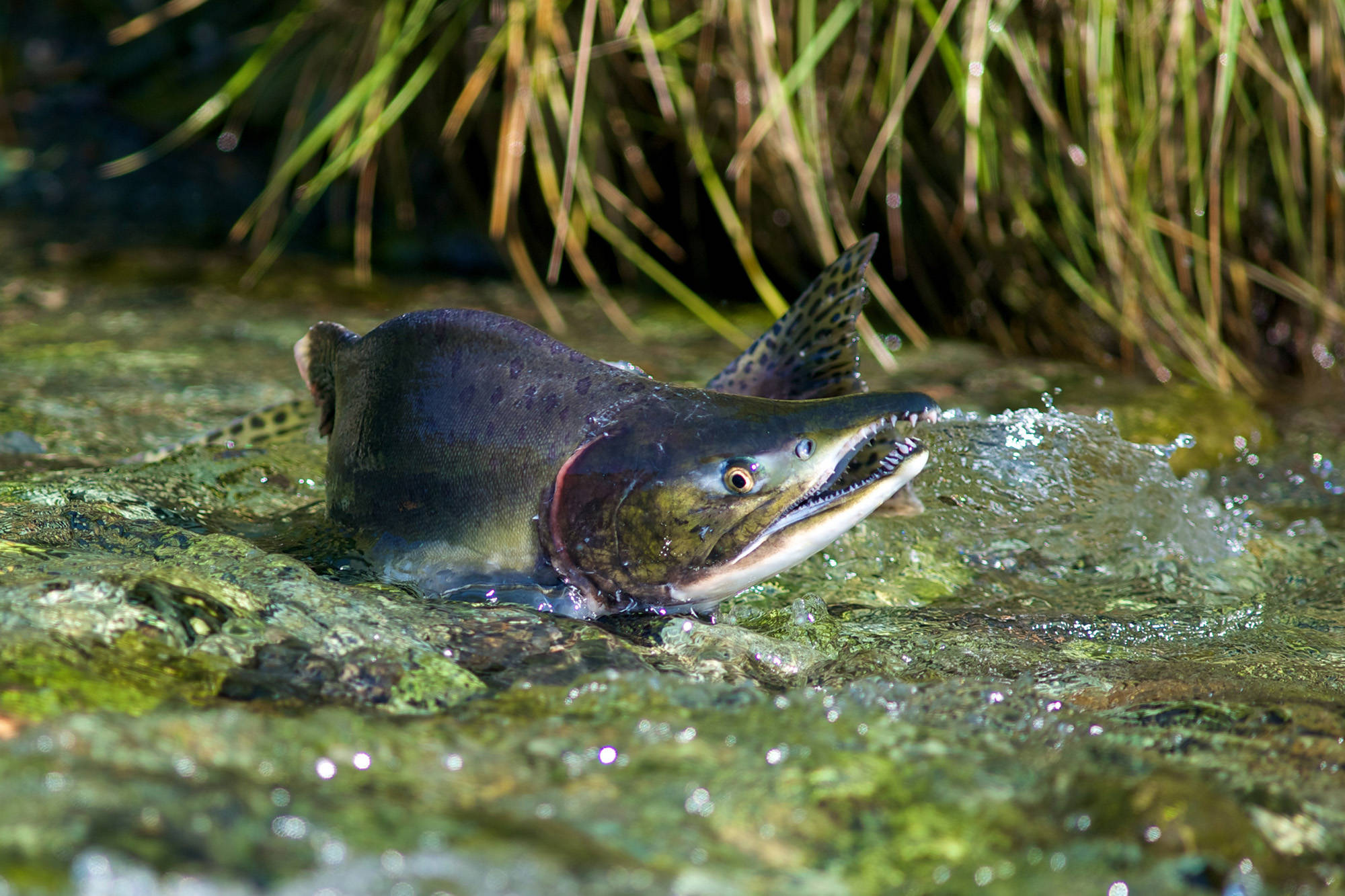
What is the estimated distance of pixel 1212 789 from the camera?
166 centimetres

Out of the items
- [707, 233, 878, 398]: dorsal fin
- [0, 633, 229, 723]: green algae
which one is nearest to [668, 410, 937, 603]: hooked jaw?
[707, 233, 878, 398]: dorsal fin

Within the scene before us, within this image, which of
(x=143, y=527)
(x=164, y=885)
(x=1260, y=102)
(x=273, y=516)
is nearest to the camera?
(x=164, y=885)

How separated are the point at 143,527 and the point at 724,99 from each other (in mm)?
3056

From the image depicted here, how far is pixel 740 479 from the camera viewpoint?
2232 millimetres

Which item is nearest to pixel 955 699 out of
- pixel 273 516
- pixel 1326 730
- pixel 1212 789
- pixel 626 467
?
pixel 1212 789

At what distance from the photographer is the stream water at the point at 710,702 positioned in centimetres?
139

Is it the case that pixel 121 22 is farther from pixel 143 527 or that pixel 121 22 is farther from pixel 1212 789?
pixel 1212 789

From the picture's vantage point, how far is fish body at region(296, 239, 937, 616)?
88.2 inches

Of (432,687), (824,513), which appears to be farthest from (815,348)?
(432,687)

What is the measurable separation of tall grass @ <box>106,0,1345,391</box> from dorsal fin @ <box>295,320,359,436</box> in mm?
1604

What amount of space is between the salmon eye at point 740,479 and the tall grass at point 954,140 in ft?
6.51

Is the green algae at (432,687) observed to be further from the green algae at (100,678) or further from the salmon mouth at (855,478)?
the salmon mouth at (855,478)

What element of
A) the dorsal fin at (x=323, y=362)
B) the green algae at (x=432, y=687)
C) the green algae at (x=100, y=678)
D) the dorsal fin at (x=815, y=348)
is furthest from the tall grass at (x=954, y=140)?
the green algae at (x=100, y=678)

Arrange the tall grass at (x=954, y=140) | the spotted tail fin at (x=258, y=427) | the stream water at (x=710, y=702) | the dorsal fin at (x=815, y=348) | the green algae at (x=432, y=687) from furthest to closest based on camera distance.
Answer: the tall grass at (x=954, y=140) → the spotted tail fin at (x=258, y=427) → the dorsal fin at (x=815, y=348) → the green algae at (x=432, y=687) → the stream water at (x=710, y=702)
